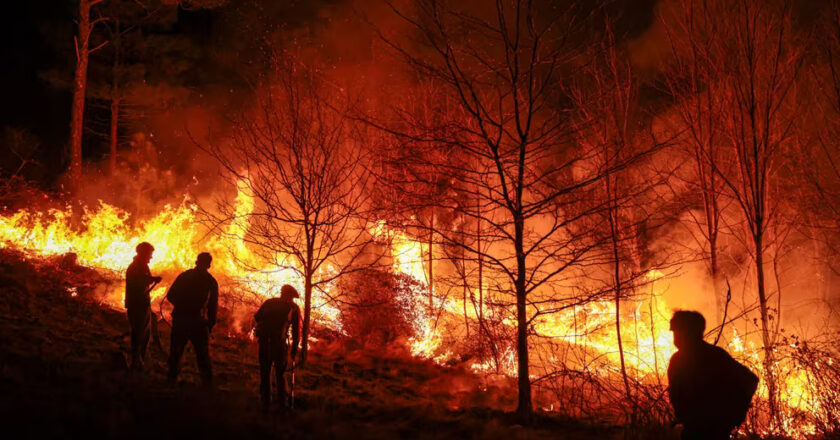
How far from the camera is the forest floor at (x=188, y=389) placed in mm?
4203

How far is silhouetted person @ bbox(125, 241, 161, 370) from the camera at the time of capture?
670 centimetres

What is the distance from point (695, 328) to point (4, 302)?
1066 cm

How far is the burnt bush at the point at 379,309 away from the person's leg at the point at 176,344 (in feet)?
20.9

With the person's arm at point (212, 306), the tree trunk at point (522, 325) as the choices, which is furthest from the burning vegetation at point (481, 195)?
the person's arm at point (212, 306)

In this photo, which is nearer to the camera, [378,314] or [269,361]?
[269,361]

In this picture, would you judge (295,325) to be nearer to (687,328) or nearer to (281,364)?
(281,364)

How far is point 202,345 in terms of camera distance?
6133 millimetres

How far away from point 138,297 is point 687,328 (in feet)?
20.7

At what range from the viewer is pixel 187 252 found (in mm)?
13602

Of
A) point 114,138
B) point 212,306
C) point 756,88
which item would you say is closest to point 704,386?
point 212,306

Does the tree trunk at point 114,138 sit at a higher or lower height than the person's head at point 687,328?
higher

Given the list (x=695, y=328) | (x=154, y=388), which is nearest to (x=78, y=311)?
(x=154, y=388)

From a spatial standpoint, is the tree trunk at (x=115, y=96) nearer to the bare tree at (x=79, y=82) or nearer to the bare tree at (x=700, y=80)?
the bare tree at (x=79, y=82)

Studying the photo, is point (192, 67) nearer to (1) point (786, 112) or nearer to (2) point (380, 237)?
(2) point (380, 237)
